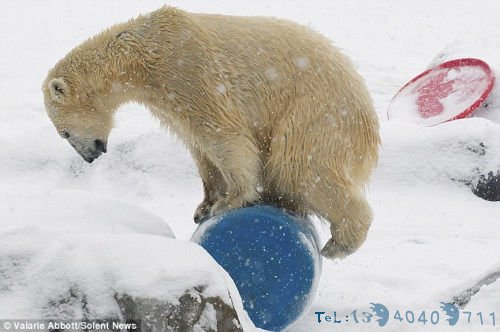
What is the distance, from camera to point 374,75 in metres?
11.4

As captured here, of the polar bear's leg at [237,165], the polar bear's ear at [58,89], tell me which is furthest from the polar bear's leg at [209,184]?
the polar bear's ear at [58,89]

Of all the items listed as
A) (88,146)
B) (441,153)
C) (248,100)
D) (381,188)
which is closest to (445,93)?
(441,153)

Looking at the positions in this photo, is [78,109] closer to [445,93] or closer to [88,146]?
[88,146]

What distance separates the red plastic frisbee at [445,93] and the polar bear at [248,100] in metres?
3.63

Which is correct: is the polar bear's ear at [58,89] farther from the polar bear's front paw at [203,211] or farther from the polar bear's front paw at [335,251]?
the polar bear's front paw at [335,251]

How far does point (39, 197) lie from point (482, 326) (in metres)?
2.51

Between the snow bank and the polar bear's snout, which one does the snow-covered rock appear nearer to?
the polar bear's snout

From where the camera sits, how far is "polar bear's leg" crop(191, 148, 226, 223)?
4.65 m

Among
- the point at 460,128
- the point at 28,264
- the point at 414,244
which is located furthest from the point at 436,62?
the point at 28,264

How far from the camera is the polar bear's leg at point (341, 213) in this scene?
162 inches

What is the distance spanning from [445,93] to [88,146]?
195 inches

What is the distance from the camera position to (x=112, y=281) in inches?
102

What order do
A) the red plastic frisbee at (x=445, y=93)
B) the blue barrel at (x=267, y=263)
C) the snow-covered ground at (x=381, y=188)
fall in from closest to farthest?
1. the blue barrel at (x=267, y=263)
2. the snow-covered ground at (x=381, y=188)
3. the red plastic frisbee at (x=445, y=93)

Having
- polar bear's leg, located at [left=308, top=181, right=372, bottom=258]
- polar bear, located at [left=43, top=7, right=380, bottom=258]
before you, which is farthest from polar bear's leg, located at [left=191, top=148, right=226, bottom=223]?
polar bear's leg, located at [left=308, top=181, right=372, bottom=258]
